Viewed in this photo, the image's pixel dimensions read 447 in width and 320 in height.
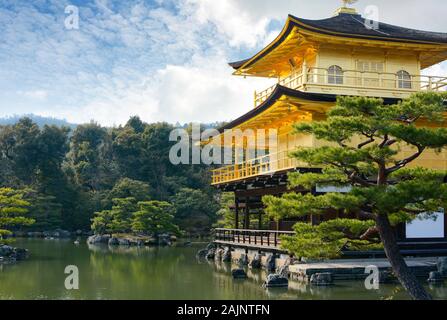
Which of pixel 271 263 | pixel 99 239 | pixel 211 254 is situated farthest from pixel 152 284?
pixel 99 239

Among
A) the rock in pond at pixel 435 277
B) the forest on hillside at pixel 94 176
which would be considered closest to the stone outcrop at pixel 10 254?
the rock in pond at pixel 435 277

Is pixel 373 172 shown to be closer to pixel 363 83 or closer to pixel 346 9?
pixel 363 83

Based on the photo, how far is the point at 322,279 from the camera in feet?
47.8

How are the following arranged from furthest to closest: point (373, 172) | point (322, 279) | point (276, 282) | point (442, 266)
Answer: point (442, 266) < point (276, 282) < point (322, 279) < point (373, 172)

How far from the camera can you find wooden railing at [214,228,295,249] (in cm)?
1858

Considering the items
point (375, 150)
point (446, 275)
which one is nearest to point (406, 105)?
point (375, 150)

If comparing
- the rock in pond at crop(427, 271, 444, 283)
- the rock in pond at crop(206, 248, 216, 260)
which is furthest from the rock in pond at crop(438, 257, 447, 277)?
the rock in pond at crop(206, 248, 216, 260)

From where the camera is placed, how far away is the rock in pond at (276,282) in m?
14.7

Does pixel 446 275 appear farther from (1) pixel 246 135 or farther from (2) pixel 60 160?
(2) pixel 60 160

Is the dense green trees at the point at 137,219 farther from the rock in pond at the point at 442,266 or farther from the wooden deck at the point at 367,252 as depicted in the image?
the rock in pond at the point at 442,266

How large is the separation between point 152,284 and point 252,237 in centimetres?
649

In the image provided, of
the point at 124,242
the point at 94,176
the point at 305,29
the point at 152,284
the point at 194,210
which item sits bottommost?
the point at 152,284

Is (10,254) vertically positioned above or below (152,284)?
above
